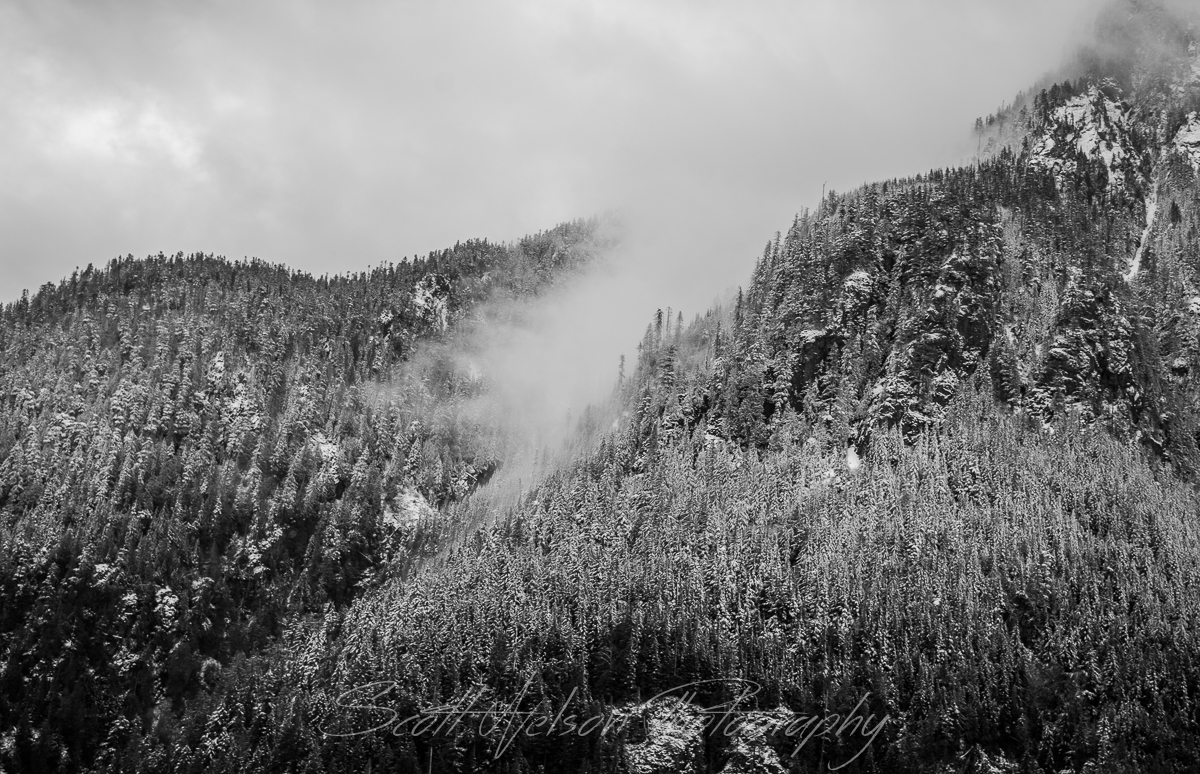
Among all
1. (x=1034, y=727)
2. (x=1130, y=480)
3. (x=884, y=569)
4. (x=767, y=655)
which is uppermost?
(x=1130, y=480)

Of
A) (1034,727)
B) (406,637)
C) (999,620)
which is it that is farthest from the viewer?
(406,637)

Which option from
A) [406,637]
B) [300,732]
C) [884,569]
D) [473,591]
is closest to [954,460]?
[884,569]

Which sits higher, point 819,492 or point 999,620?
point 819,492

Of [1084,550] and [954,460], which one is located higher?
[954,460]

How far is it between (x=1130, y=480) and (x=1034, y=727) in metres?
61.6

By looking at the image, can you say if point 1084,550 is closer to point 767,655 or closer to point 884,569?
point 884,569

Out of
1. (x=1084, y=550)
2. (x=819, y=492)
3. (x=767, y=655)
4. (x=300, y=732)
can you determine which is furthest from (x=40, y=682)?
(x=1084, y=550)

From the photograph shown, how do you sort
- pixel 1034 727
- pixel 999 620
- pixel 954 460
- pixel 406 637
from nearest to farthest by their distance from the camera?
pixel 1034 727 < pixel 999 620 < pixel 406 637 < pixel 954 460

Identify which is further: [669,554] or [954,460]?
[954,460]

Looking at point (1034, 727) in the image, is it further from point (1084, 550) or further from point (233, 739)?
point (233, 739)

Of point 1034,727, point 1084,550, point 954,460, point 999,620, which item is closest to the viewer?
point 1034,727

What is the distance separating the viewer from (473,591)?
186m

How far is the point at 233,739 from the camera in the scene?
164750mm

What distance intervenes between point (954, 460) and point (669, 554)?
5574cm
